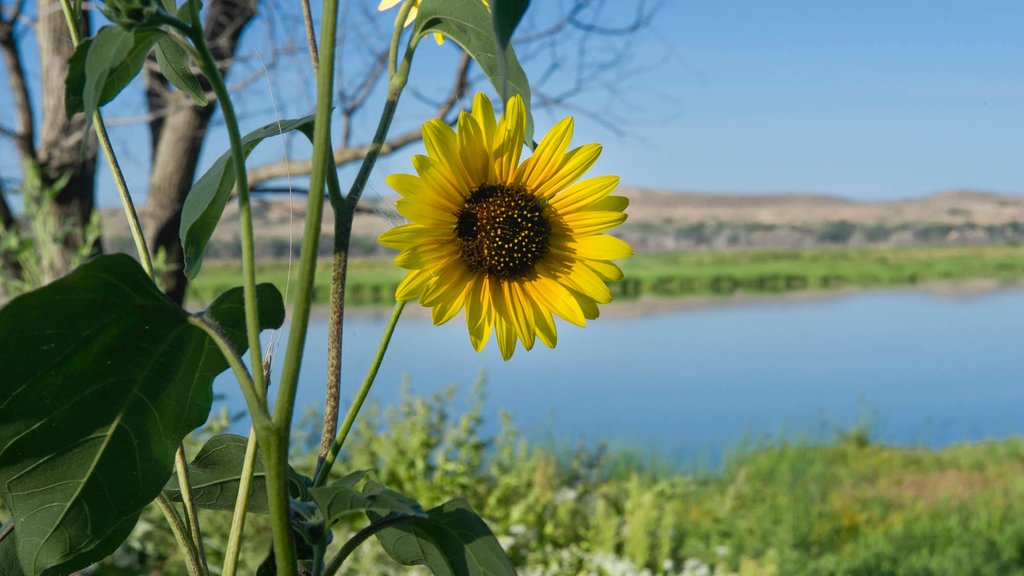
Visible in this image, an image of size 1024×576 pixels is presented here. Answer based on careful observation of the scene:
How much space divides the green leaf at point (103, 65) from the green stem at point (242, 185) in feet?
0.06

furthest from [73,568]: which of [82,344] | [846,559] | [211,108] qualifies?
[211,108]

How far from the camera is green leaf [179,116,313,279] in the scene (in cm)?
41

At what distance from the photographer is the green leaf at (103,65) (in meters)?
0.30

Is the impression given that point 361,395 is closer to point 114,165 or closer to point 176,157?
point 114,165

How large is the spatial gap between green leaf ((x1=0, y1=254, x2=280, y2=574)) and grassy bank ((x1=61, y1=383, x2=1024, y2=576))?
104cm

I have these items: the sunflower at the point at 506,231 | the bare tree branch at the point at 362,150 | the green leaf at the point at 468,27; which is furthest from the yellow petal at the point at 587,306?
the bare tree branch at the point at 362,150

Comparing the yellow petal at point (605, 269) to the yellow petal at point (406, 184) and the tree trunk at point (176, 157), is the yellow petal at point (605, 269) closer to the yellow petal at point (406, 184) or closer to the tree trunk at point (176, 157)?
the yellow petal at point (406, 184)

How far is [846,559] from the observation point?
2373 mm

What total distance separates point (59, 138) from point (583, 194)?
280 centimetres

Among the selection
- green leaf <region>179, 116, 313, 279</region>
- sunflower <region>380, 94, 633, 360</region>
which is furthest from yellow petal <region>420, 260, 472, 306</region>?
green leaf <region>179, 116, 313, 279</region>

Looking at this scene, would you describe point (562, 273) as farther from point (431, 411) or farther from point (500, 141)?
point (431, 411)

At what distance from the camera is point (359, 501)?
0.32m

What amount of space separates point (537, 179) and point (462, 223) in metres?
0.05

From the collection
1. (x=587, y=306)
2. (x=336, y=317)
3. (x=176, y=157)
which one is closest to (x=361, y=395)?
(x=336, y=317)
